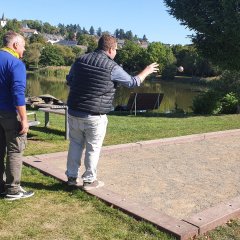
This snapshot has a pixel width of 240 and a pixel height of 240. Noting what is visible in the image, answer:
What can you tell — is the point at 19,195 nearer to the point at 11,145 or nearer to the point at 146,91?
the point at 11,145

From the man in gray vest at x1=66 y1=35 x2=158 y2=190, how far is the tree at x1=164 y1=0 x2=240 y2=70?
12763mm

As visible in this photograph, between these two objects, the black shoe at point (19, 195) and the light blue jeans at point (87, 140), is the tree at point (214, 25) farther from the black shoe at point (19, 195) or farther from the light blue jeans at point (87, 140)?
the black shoe at point (19, 195)

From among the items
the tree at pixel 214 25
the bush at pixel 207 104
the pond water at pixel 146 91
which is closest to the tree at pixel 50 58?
the pond water at pixel 146 91

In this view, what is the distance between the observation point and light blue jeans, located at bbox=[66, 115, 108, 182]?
4.98 meters

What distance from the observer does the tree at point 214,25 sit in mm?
16812

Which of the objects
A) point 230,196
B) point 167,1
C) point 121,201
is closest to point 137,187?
point 121,201

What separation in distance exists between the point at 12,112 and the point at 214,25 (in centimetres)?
1433

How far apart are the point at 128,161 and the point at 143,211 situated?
2.42 metres

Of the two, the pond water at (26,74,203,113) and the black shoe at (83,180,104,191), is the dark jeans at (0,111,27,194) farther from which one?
the pond water at (26,74,203,113)

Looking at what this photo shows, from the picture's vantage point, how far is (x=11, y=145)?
4.72 m

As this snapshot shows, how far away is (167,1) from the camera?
18906 mm

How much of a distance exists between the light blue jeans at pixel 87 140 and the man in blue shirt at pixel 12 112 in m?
0.63

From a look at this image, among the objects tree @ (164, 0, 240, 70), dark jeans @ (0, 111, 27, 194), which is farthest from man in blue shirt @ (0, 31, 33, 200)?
tree @ (164, 0, 240, 70)

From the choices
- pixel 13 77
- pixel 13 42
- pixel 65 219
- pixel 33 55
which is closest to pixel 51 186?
pixel 65 219
